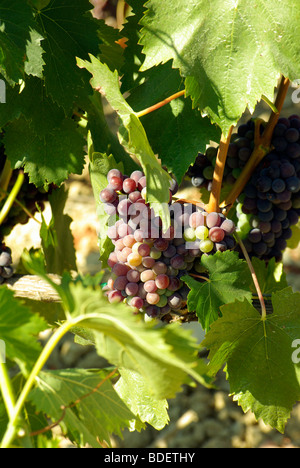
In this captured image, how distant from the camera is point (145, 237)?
2.65 feet

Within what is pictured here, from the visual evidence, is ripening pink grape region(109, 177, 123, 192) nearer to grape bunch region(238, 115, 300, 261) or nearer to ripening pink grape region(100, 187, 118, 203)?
ripening pink grape region(100, 187, 118, 203)

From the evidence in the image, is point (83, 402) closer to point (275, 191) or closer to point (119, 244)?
point (119, 244)

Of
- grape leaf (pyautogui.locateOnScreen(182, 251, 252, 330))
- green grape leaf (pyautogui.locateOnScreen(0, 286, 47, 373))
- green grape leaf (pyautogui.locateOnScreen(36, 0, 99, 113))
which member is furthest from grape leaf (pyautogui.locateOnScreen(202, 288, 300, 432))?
green grape leaf (pyautogui.locateOnScreen(36, 0, 99, 113))

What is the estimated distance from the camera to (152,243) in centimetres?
82

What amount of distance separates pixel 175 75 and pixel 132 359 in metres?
0.56

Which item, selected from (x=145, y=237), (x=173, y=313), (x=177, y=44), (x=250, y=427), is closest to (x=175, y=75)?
(x=177, y=44)

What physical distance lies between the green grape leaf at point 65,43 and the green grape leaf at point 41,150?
0.10 meters

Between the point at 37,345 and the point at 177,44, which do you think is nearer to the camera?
the point at 37,345

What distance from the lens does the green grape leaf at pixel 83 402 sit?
61 centimetres

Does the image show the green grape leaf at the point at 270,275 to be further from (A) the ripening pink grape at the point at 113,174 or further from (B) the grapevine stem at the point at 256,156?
(A) the ripening pink grape at the point at 113,174

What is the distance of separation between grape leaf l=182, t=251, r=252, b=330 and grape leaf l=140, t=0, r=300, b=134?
0.20 meters

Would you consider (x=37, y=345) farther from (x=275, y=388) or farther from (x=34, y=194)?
(x=34, y=194)

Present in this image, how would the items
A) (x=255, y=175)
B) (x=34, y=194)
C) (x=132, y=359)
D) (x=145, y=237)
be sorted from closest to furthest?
(x=132, y=359) < (x=145, y=237) < (x=255, y=175) < (x=34, y=194)

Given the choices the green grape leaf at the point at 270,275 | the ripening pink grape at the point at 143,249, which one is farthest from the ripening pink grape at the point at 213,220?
the green grape leaf at the point at 270,275
